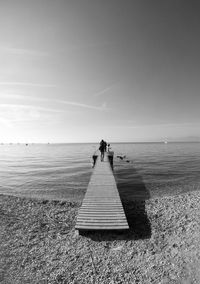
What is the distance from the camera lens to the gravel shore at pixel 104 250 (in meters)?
5.88

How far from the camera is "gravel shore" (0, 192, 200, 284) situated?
5.88 metres

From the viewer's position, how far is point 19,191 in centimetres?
1833

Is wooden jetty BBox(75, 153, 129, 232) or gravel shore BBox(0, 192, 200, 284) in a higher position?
wooden jetty BBox(75, 153, 129, 232)

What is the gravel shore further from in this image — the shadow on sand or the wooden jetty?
the wooden jetty

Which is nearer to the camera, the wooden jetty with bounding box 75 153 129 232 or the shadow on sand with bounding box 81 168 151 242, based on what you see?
the shadow on sand with bounding box 81 168 151 242

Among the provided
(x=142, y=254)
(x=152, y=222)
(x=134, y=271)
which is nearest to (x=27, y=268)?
(x=134, y=271)

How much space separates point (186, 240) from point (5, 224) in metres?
9.48

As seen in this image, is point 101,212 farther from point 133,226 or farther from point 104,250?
point 104,250

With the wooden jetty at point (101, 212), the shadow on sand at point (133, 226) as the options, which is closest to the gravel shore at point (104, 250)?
the shadow on sand at point (133, 226)

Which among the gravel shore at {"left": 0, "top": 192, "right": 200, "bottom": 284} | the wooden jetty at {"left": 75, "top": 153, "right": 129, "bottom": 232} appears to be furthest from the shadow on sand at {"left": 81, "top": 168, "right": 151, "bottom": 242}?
the wooden jetty at {"left": 75, "top": 153, "right": 129, "bottom": 232}

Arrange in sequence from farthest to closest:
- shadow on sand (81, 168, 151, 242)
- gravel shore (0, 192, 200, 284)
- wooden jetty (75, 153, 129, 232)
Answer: wooden jetty (75, 153, 129, 232) → shadow on sand (81, 168, 151, 242) → gravel shore (0, 192, 200, 284)

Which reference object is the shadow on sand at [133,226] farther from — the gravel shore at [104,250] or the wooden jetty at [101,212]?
the wooden jetty at [101,212]

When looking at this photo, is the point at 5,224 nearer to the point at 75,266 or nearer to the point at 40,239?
the point at 40,239

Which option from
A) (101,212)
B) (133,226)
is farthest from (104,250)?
(133,226)
